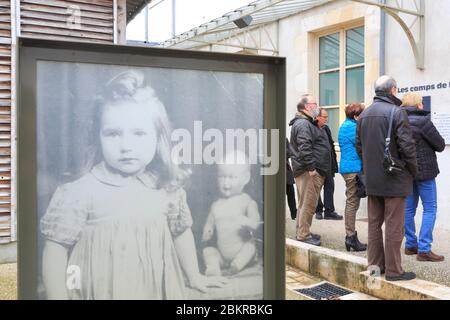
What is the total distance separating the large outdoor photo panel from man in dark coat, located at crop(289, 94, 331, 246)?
2.91 meters

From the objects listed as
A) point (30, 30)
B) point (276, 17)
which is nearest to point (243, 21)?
point (276, 17)

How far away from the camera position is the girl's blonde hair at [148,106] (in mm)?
2084

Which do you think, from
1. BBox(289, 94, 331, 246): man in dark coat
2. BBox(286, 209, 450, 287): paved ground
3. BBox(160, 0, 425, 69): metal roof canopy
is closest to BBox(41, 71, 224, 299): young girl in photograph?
BBox(286, 209, 450, 287): paved ground

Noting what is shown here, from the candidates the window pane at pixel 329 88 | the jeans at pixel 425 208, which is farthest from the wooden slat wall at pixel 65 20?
the window pane at pixel 329 88

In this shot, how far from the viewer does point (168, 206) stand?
7.29 ft

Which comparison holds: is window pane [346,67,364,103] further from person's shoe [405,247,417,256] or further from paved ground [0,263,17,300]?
paved ground [0,263,17,300]

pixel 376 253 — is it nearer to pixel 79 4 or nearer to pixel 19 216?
pixel 19 216

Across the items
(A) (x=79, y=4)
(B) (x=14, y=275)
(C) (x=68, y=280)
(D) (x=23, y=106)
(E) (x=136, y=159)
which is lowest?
(B) (x=14, y=275)

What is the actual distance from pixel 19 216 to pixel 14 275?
11.3 ft

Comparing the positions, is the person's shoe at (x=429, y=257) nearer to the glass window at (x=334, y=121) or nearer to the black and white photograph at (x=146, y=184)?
the black and white photograph at (x=146, y=184)

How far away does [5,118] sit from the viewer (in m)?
5.16

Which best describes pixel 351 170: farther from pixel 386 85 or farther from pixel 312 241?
pixel 386 85
